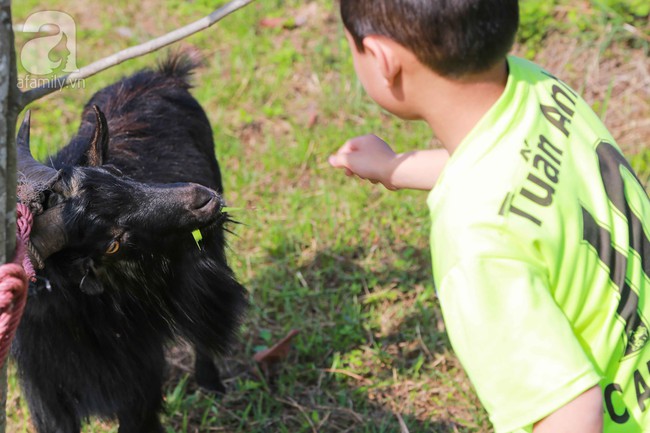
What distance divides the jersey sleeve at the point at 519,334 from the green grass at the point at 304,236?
89.0 inches

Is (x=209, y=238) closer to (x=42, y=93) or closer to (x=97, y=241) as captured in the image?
(x=97, y=241)

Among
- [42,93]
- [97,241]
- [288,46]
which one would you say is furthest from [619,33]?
[42,93]

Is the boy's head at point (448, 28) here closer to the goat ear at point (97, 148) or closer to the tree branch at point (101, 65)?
the tree branch at point (101, 65)

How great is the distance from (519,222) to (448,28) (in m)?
0.47

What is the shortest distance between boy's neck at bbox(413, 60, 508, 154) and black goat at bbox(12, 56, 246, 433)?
5.48ft

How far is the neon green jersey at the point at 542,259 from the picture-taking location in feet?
6.08

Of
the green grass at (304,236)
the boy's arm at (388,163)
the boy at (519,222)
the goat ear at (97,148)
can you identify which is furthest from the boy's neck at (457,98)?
the green grass at (304,236)

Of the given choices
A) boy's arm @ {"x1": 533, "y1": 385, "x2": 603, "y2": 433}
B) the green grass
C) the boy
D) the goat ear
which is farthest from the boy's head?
the green grass

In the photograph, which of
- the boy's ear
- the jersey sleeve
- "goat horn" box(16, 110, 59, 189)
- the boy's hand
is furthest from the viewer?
"goat horn" box(16, 110, 59, 189)

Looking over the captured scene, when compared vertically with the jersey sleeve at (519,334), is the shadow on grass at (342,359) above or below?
below

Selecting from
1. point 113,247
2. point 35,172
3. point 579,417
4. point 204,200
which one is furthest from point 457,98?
point 35,172

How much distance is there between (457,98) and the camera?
2045 mm

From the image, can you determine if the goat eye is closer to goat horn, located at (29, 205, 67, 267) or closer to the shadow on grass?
goat horn, located at (29, 205, 67, 267)

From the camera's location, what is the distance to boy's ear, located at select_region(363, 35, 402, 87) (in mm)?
2000
